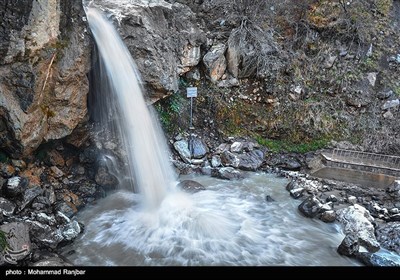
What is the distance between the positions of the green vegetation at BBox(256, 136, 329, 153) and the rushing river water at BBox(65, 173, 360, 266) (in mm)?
2158

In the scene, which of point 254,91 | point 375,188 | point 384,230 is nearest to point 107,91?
point 254,91

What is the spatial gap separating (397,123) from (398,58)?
280 cm

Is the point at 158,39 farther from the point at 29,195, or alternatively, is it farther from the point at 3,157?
the point at 29,195

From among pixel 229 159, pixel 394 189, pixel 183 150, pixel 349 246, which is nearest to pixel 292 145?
pixel 229 159

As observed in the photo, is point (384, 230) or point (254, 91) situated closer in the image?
point (384, 230)

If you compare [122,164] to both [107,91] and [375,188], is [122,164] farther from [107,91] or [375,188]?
[375,188]

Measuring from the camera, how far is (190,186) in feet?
24.7

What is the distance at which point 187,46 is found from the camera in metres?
9.37

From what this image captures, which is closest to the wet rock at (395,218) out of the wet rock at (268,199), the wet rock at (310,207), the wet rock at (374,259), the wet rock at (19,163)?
the wet rock at (310,207)

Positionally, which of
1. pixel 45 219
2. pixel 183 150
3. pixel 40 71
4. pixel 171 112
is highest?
pixel 40 71

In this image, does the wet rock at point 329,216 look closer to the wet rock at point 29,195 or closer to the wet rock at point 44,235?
the wet rock at point 44,235

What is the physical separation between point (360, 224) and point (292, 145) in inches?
145

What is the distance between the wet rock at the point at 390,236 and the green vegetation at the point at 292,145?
11.3 ft

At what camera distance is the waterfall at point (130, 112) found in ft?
22.5
